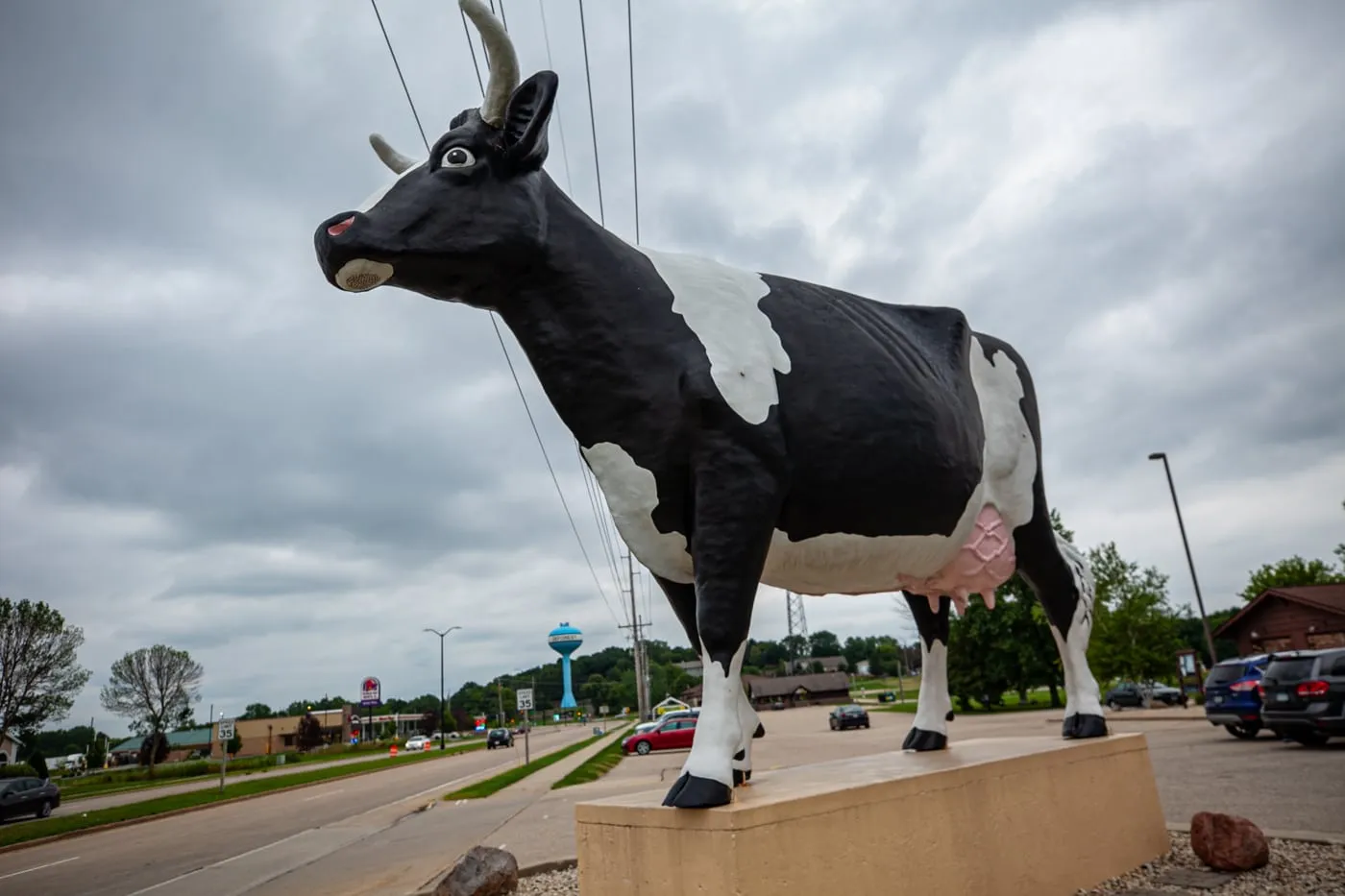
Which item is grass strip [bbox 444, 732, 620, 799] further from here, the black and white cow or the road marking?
the black and white cow

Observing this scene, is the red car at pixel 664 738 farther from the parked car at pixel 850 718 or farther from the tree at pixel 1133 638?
the tree at pixel 1133 638

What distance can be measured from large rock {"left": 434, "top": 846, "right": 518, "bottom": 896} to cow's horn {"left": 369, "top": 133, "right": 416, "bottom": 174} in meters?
4.25

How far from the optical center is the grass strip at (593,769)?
16.3 metres

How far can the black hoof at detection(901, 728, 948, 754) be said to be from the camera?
4.57m

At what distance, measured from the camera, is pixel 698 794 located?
2766 millimetres

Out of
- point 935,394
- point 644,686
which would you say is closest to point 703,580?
point 935,394

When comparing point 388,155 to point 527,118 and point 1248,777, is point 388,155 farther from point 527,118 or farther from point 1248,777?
point 1248,777

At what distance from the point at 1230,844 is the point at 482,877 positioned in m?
4.26

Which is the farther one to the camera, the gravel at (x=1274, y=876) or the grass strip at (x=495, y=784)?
the grass strip at (x=495, y=784)

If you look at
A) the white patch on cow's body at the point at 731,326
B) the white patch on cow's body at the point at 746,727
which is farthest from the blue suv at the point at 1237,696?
the white patch on cow's body at the point at 731,326

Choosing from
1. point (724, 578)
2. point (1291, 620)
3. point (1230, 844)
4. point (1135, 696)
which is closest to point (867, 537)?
point (724, 578)

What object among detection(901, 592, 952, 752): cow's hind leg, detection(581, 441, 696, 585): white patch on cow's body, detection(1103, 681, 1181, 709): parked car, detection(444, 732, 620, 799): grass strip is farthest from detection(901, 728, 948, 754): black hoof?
detection(1103, 681, 1181, 709): parked car

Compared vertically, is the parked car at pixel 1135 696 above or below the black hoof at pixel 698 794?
below

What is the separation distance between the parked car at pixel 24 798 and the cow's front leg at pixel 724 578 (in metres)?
24.2
